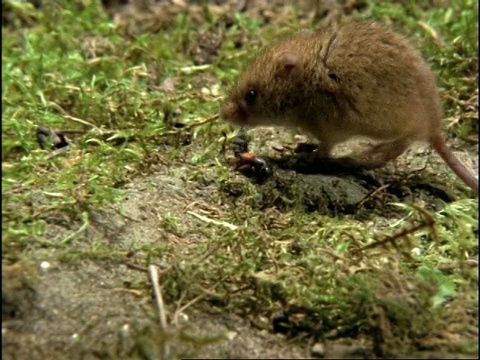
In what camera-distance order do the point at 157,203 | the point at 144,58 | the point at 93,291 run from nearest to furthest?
the point at 93,291 → the point at 157,203 → the point at 144,58

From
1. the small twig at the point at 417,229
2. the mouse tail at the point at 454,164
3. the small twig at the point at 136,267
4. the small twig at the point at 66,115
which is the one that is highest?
the small twig at the point at 417,229

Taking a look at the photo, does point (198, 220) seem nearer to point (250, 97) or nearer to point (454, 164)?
point (250, 97)

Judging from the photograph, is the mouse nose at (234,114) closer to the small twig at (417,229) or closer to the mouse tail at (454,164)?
the mouse tail at (454,164)

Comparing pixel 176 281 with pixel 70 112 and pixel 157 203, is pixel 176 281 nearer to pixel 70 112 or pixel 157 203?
pixel 157 203

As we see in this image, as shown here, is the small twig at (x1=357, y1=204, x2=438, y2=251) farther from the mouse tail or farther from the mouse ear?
the mouse ear

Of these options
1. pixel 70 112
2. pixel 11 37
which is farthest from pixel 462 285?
pixel 11 37

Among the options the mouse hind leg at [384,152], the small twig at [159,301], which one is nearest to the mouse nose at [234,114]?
the mouse hind leg at [384,152]

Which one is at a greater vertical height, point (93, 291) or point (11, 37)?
point (93, 291)

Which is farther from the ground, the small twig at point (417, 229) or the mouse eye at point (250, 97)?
the small twig at point (417, 229)

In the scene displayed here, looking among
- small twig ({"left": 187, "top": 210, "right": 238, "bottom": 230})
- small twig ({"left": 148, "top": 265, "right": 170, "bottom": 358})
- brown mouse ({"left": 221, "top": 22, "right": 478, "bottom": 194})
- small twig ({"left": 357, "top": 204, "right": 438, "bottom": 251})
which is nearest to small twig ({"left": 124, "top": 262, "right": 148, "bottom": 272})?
small twig ({"left": 148, "top": 265, "right": 170, "bottom": 358})
